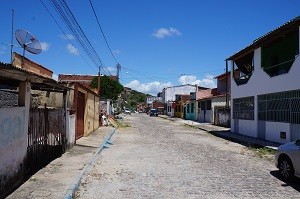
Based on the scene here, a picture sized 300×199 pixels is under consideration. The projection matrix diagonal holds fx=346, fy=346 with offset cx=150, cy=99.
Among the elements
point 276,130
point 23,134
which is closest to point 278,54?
point 276,130

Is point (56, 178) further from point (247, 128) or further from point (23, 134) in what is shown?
point (247, 128)

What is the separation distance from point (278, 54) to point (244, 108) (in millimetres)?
4938

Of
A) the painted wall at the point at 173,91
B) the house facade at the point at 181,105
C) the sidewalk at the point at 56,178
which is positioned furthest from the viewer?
the painted wall at the point at 173,91

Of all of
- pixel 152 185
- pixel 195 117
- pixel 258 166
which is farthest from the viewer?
pixel 195 117

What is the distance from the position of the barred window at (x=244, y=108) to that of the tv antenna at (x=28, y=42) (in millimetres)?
15291

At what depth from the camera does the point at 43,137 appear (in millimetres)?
11094

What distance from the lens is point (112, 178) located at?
970 centimetres

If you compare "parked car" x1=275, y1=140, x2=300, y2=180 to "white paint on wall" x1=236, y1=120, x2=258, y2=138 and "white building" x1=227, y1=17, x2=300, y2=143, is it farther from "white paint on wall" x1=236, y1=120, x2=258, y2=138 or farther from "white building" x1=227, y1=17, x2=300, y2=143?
"white paint on wall" x1=236, y1=120, x2=258, y2=138

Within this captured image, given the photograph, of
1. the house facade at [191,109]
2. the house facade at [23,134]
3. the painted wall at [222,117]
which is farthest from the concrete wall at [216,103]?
the house facade at [23,134]

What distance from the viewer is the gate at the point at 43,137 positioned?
9.75 metres

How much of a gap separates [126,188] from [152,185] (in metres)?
0.74

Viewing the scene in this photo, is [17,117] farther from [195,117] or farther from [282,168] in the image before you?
[195,117]

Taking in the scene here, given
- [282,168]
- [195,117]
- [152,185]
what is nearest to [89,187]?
[152,185]

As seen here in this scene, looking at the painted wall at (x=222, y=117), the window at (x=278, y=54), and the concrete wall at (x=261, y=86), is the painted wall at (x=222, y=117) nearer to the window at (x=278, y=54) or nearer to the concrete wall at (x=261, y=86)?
the concrete wall at (x=261, y=86)
